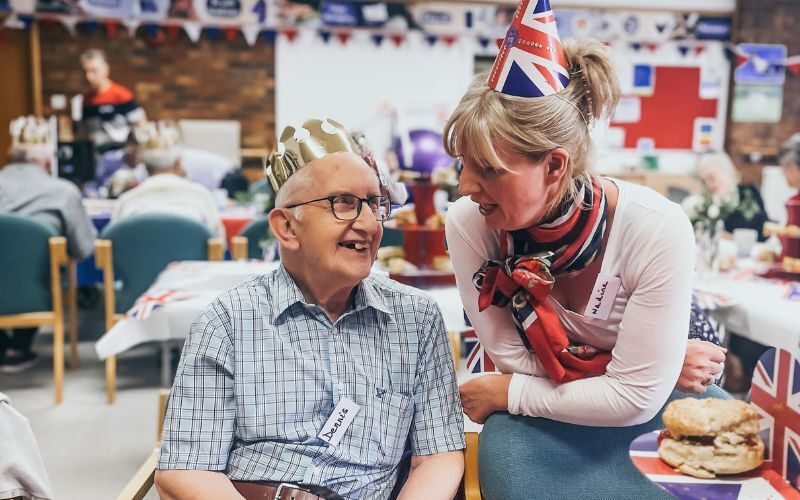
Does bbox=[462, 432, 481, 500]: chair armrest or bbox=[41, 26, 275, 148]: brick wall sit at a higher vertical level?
bbox=[41, 26, 275, 148]: brick wall

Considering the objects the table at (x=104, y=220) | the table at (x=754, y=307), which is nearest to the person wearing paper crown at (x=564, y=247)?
the table at (x=754, y=307)

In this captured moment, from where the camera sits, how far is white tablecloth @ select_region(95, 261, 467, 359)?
288cm

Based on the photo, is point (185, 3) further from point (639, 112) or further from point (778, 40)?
point (778, 40)

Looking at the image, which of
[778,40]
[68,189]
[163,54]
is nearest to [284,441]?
[68,189]

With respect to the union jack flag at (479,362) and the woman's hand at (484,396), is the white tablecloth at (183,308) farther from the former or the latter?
the woman's hand at (484,396)

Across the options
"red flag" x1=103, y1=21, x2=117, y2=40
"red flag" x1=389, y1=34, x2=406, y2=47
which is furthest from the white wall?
"red flag" x1=103, y1=21, x2=117, y2=40

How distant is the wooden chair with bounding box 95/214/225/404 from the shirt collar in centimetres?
237

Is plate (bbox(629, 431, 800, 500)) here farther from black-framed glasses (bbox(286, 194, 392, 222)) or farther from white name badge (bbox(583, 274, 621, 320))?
black-framed glasses (bbox(286, 194, 392, 222))

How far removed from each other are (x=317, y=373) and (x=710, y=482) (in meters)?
0.72

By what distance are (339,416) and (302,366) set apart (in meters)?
0.11

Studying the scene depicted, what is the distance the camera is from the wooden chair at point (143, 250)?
12.6 feet

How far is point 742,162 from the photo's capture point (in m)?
9.75

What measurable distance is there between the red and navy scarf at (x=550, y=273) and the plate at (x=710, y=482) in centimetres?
18

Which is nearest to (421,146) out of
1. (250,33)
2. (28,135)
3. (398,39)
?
(398,39)
